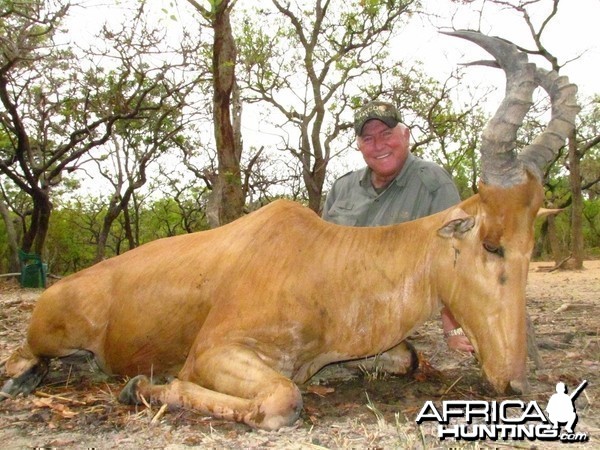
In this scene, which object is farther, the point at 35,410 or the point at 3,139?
the point at 3,139

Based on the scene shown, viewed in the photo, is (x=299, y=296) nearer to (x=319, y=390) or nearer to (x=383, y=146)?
(x=319, y=390)

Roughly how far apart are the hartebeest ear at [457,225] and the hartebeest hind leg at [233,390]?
1.26 metres

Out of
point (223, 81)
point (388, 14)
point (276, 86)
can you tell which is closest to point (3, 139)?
point (276, 86)

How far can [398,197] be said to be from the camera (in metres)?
5.66

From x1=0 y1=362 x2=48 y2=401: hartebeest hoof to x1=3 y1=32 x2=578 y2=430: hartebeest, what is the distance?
0.04 feet

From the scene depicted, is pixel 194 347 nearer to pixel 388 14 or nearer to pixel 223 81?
pixel 223 81

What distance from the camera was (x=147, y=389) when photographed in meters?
3.76

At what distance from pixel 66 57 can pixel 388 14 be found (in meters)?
9.40

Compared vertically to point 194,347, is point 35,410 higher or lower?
lower

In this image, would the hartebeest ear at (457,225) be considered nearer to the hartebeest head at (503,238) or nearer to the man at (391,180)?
the hartebeest head at (503,238)

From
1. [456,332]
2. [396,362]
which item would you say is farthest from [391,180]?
[396,362]

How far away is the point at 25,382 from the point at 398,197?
3405 mm

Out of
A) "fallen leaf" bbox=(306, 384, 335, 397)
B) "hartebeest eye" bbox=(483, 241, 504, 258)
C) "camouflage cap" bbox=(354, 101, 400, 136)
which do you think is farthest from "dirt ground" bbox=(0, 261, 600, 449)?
"camouflage cap" bbox=(354, 101, 400, 136)

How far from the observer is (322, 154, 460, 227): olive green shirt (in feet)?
17.9
